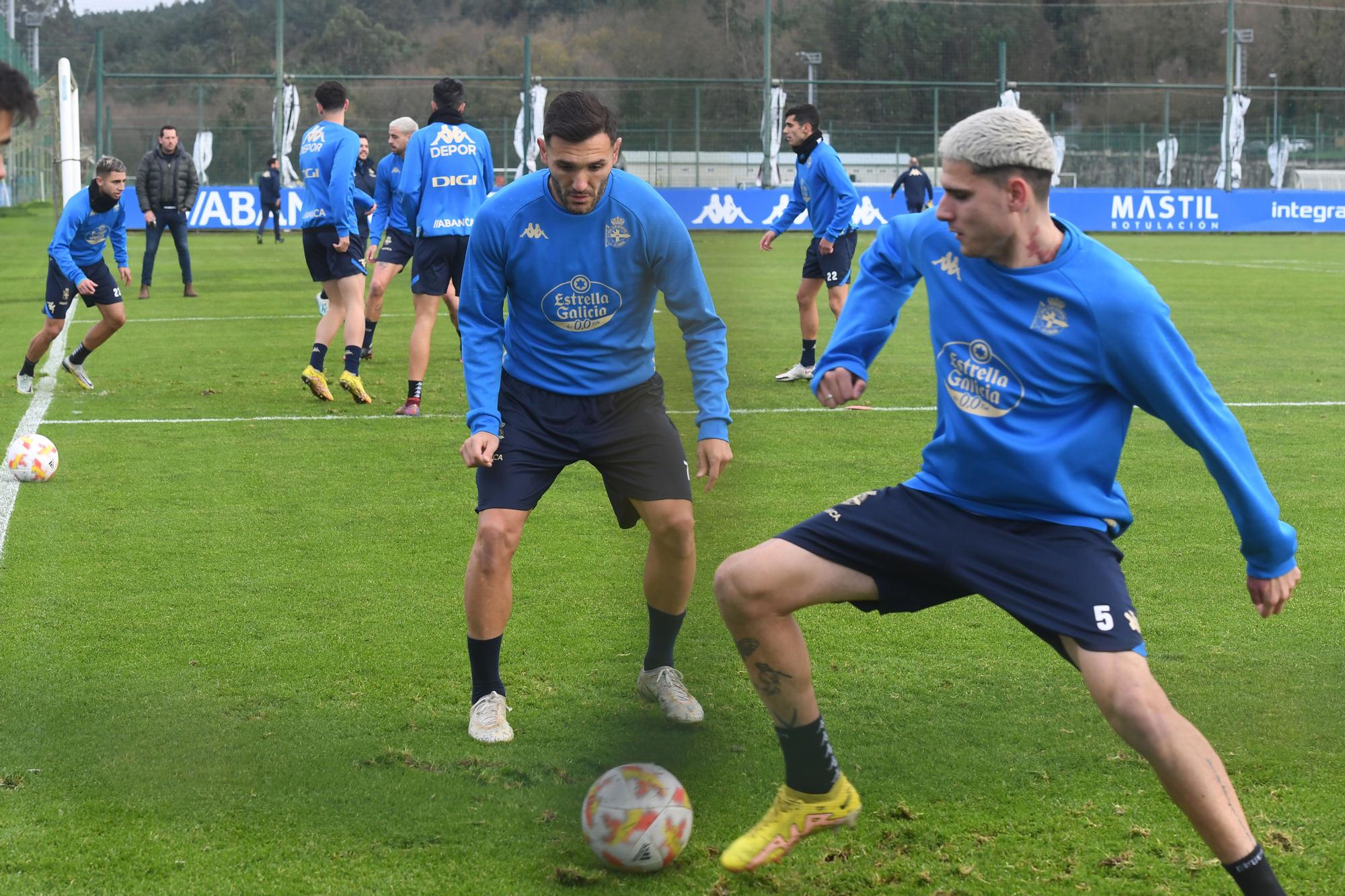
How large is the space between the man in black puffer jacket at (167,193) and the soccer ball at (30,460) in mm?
10548

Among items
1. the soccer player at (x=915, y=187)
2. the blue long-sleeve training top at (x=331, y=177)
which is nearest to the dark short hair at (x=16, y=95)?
the blue long-sleeve training top at (x=331, y=177)

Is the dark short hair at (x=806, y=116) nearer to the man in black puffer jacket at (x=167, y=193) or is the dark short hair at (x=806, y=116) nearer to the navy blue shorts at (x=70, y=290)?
the navy blue shorts at (x=70, y=290)

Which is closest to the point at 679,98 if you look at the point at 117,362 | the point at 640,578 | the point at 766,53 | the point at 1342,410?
the point at 766,53

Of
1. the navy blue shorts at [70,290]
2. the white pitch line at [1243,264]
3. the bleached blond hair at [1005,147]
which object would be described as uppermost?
the bleached blond hair at [1005,147]

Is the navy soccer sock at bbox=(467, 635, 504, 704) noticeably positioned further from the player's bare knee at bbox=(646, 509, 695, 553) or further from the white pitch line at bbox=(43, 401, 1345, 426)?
the white pitch line at bbox=(43, 401, 1345, 426)

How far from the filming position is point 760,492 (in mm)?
7270

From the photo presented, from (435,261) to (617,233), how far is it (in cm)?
553

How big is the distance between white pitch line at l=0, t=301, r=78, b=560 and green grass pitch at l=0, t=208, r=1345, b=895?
9cm

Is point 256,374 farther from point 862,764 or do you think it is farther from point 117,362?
point 862,764

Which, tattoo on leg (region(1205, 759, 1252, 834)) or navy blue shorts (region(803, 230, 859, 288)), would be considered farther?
navy blue shorts (region(803, 230, 859, 288))

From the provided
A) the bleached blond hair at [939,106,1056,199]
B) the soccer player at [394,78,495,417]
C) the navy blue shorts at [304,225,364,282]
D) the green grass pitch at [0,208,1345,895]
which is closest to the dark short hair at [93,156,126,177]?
the navy blue shorts at [304,225,364,282]

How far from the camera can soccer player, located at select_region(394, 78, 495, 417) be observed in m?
9.35

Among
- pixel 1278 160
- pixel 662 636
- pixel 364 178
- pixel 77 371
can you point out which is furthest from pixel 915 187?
pixel 662 636

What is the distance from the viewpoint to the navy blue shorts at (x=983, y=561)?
116 inches
